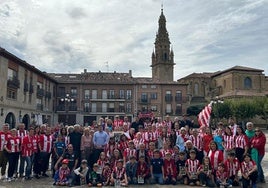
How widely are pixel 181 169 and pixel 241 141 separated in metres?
2.30

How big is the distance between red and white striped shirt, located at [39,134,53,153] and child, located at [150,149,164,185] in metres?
3.87

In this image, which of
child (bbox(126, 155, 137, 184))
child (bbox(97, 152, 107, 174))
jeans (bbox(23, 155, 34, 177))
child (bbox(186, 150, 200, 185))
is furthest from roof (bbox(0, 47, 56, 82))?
child (bbox(186, 150, 200, 185))

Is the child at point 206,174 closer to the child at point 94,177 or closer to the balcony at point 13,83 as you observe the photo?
the child at point 94,177

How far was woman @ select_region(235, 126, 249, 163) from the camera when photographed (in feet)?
32.2

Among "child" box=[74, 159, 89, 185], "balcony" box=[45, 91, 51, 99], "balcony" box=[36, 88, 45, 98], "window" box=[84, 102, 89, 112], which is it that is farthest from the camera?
"window" box=[84, 102, 89, 112]

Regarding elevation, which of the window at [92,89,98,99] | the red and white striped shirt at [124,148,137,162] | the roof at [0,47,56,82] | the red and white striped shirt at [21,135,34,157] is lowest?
the red and white striped shirt at [124,148,137,162]

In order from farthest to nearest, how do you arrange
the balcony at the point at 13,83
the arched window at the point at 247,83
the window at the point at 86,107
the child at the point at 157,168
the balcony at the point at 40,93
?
the arched window at the point at 247,83, the window at the point at 86,107, the balcony at the point at 40,93, the balcony at the point at 13,83, the child at the point at 157,168

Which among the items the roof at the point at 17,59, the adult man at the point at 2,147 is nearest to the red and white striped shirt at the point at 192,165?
the adult man at the point at 2,147

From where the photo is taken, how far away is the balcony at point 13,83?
103 feet

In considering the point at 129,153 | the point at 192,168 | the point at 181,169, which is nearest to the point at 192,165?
the point at 192,168

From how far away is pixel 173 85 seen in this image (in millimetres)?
56594

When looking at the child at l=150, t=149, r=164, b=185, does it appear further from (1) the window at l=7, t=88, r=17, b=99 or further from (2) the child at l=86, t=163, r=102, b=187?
(1) the window at l=7, t=88, r=17, b=99

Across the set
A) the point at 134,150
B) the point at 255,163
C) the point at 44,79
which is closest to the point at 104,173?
the point at 134,150

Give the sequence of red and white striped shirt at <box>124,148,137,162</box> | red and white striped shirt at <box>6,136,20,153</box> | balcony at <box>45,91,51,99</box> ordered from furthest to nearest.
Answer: balcony at <box>45,91,51,99</box> < red and white striped shirt at <box>124,148,137,162</box> < red and white striped shirt at <box>6,136,20,153</box>
